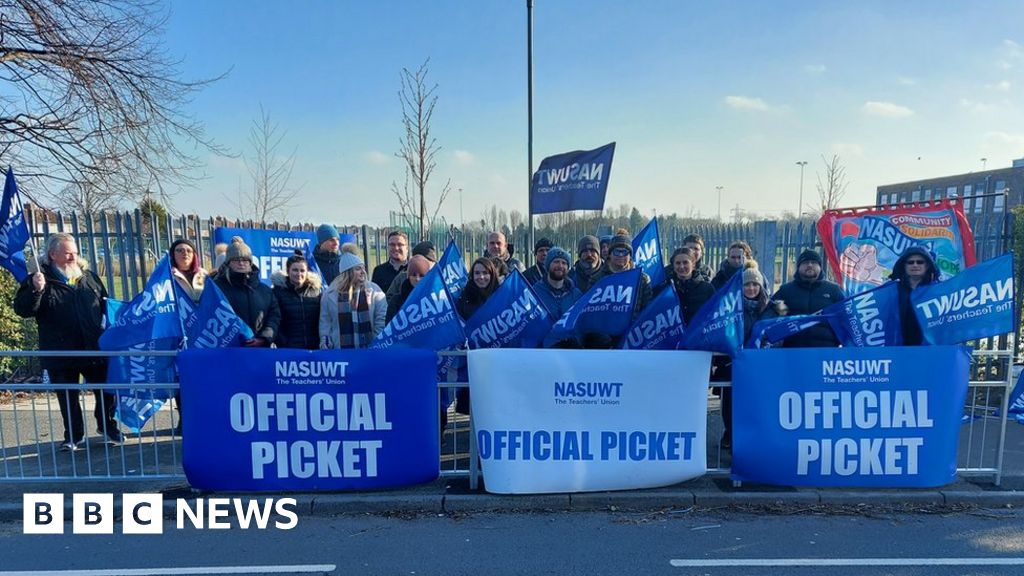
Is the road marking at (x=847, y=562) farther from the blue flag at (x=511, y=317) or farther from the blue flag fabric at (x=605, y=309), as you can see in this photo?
the blue flag at (x=511, y=317)

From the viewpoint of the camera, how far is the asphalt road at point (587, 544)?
354cm

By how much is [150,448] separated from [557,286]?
14.0 feet

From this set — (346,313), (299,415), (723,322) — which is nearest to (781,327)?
(723,322)

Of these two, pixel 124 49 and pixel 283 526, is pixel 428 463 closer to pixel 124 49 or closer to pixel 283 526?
pixel 283 526

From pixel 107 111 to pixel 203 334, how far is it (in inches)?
273

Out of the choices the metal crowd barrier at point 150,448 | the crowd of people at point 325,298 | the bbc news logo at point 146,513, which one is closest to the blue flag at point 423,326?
the metal crowd barrier at point 150,448

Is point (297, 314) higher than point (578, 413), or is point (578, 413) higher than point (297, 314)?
point (297, 314)

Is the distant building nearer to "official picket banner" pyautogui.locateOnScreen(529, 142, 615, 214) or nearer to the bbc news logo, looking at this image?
"official picket banner" pyautogui.locateOnScreen(529, 142, 615, 214)

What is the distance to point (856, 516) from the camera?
13.9 feet

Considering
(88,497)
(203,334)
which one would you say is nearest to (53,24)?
(203,334)

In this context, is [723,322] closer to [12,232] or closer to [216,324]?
[216,324]

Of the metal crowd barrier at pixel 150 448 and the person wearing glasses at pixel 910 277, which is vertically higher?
the person wearing glasses at pixel 910 277

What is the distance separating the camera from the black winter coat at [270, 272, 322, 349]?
5.24 meters

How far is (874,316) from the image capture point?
4691 mm
